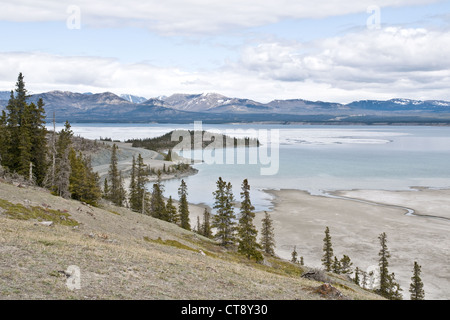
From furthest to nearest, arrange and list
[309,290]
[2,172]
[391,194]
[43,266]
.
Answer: [391,194] < [2,172] < [309,290] < [43,266]

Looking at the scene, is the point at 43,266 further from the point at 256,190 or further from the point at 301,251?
the point at 256,190

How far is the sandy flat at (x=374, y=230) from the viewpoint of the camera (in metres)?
48.1

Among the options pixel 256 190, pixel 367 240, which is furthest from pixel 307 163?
pixel 367 240

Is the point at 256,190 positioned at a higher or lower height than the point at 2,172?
lower

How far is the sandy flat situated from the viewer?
48.1 meters

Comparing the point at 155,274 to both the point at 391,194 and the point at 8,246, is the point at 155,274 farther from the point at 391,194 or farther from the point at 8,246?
the point at 391,194

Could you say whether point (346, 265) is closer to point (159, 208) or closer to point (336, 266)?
point (336, 266)

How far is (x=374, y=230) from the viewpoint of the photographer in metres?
62.4

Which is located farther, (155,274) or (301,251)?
(301,251)

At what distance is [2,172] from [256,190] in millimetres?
63800

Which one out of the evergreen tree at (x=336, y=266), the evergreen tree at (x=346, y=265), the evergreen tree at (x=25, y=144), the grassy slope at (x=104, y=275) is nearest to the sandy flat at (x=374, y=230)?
the evergreen tree at (x=346, y=265)
